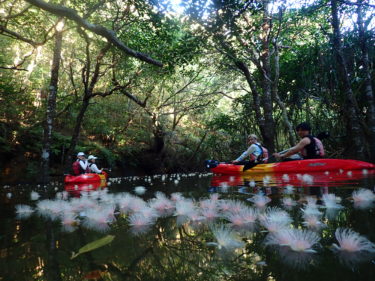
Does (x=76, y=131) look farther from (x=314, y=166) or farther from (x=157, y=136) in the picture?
(x=314, y=166)

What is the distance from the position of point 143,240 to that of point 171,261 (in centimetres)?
40

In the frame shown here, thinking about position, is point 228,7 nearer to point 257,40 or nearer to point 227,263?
point 227,263

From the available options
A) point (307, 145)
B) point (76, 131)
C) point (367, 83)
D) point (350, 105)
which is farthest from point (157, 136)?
point (367, 83)

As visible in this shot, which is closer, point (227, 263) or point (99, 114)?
point (227, 263)

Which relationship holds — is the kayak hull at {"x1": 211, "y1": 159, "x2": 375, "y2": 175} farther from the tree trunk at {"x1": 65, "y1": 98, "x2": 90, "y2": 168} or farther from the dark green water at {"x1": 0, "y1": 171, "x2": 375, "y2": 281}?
the tree trunk at {"x1": 65, "y1": 98, "x2": 90, "y2": 168}

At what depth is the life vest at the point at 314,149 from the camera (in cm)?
805

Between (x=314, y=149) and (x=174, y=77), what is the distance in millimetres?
10615

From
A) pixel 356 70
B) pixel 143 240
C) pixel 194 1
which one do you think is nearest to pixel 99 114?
pixel 194 1

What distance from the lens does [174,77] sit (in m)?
16.7

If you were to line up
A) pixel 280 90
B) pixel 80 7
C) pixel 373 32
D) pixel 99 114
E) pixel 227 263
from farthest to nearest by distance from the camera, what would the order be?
pixel 99 114 → pixel 280 90 → pixel 80 7 → pixel 373 32 → pixel 227 263

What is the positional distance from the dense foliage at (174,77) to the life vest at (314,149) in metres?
1.93

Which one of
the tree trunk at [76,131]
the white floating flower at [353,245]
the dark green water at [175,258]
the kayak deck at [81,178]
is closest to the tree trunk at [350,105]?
the dark green water at [175,258]

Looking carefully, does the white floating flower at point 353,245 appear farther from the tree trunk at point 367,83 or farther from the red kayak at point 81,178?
the red kayak at point 81,178

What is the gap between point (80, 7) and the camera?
11.6 meters
